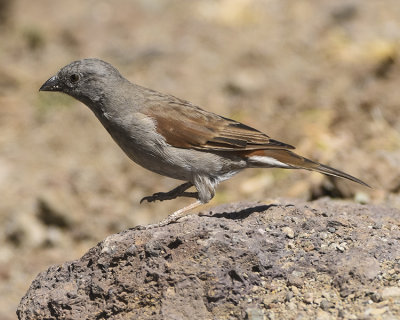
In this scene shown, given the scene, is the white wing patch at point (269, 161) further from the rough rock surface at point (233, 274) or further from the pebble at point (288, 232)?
the pebble at point (288, 232)

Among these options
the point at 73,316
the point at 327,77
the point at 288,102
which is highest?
the point at 327,77

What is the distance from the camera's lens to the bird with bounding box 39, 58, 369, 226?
5.99 meters

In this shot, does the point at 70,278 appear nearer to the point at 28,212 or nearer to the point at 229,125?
the point at 229,125

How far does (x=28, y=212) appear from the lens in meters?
9.38

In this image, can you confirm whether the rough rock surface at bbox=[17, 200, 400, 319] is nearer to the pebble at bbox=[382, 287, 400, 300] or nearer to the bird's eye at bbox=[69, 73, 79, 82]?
the pebble at bbox=[382, 287, 400, 300]

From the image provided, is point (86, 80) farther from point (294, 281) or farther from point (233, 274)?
point (294, 281)

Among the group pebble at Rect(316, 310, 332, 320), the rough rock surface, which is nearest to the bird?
the rough rock surface

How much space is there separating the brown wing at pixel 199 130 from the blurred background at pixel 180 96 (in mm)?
1719

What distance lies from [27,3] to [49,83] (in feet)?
31.2

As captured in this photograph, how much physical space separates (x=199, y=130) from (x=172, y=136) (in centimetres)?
31

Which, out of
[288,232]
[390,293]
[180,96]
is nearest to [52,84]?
[288,232]

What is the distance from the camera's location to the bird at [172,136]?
236 inches

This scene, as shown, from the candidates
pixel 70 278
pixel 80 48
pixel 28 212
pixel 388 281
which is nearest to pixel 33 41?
pixel 80 48

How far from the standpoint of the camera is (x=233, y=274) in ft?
15.1
